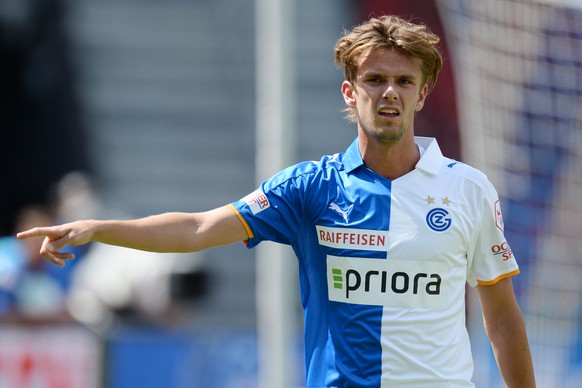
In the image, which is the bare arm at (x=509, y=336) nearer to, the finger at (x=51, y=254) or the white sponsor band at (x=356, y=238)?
the white sponsor band at (x=356, y=238)

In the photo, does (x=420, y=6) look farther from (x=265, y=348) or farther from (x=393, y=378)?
(x=393, y=378)

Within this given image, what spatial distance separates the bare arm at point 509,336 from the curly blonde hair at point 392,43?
75 centimetres

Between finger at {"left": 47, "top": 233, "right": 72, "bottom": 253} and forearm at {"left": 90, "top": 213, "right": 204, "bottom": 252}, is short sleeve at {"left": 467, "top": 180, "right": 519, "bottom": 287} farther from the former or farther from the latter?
finger at {"left": 47, "top": 233, "right": 72, "bottom": 253}

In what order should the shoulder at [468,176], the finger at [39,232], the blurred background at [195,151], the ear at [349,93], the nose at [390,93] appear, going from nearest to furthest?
the finger at [39,232] → the nose at [390,93] → the shoulder at [468,176] → the ear at [349,93] → the blurred background at [195,151]

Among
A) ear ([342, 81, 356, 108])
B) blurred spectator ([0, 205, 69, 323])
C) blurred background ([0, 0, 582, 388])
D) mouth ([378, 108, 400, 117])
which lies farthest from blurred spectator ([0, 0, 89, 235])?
mouth ([378, 108, 400, 117])

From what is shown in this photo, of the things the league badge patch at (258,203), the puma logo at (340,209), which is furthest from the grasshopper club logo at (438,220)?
the league badge patch at (258,203)

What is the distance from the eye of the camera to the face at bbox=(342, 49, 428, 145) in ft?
12.8

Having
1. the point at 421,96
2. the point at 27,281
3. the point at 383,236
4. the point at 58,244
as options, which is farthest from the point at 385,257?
the point at 27,281

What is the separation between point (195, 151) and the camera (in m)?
14.2

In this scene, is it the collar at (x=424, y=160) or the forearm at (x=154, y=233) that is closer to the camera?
the forearm at (x=154, y=233)

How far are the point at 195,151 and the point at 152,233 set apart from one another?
1033cm

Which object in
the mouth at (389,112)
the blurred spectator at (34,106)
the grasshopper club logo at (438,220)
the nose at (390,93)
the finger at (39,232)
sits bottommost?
the finger at (39,232)

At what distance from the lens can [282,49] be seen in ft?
24.3

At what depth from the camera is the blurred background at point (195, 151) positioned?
7.22 metres
